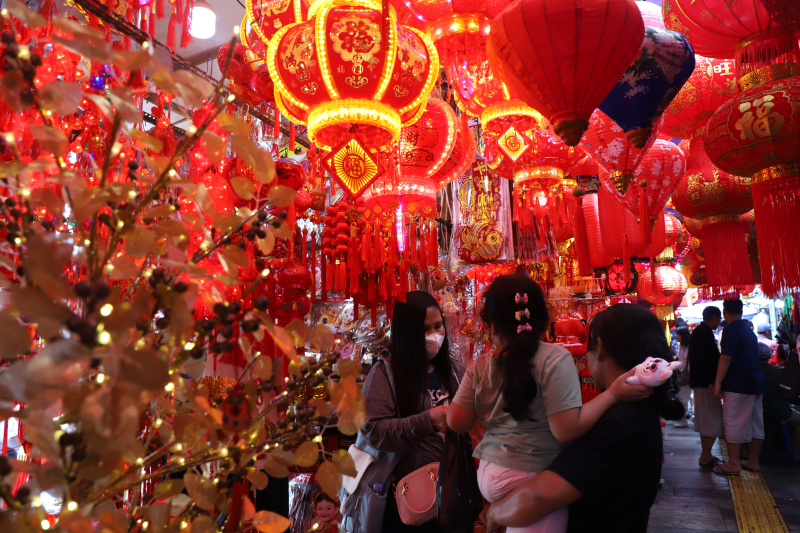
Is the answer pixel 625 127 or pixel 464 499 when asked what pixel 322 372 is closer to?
pixel 464 499

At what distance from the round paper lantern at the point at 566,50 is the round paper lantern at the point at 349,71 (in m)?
0.32

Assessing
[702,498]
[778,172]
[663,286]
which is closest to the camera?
[778,172]

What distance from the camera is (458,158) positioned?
9.30 ft

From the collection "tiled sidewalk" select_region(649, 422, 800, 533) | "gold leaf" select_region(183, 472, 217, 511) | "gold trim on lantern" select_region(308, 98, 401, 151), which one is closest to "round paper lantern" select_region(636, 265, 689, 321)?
"tiled sidewalk" select_region(649, 422, 800, 533)

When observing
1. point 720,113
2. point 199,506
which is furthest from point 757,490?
point 199,506

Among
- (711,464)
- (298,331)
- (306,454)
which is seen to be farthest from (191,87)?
(711,464)

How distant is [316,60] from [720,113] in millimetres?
1570

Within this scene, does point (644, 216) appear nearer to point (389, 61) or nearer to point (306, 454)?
point (389, 61)

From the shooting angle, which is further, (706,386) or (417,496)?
(706,386)

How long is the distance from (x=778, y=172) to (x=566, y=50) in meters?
1.03

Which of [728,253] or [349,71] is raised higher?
[349,71]

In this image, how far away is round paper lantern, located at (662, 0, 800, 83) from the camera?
6.56ft

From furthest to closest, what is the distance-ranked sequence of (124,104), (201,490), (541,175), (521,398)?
(541,175)
(521,398)
(201,490)
(124,104)

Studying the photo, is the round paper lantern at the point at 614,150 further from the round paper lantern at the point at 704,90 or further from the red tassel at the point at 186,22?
the red tassel at the point at 186,22
